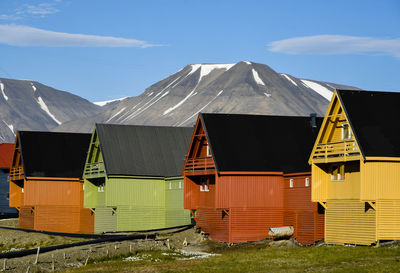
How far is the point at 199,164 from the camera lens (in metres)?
63.3

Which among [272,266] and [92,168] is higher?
[92,168]

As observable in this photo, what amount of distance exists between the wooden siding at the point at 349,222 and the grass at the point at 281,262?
150cm

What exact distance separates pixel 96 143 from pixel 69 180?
636 cm

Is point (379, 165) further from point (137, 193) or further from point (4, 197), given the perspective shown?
point (4, 197)

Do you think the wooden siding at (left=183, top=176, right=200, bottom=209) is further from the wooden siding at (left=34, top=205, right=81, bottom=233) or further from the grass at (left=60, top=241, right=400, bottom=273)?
the wooden siding at (left=34, top=205, right=81, bottom=233)

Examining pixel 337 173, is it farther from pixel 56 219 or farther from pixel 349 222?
pixel 56 219

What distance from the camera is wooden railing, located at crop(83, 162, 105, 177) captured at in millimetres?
73875

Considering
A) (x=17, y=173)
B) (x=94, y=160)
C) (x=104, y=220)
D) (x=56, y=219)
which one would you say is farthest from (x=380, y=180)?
(x=17, y=173)

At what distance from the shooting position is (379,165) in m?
47.9

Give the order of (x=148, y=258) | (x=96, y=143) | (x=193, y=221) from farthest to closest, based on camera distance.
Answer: (x=96, y=143)
(x=193, y=221)
(x=148, y=258)

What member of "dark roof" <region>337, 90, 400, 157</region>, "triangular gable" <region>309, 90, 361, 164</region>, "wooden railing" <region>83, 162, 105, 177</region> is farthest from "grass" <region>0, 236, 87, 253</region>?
"dark roof" <region>337, 90, 400, 157</region>

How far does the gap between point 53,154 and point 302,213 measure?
3190 cm

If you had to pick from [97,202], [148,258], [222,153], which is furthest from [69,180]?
[148,258]

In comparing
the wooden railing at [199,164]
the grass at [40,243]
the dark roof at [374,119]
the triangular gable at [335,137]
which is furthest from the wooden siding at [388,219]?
the grass at [40,243]
